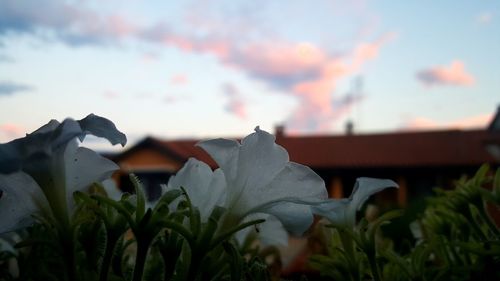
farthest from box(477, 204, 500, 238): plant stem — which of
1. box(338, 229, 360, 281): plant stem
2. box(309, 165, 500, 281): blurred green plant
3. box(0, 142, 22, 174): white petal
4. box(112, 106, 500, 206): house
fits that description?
box(112, 106, 500, 206): house

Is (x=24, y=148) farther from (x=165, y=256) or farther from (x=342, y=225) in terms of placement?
(x=342, y=225)

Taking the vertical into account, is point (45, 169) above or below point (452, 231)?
above

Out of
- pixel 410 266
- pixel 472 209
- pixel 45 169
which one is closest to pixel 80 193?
pixel 45 169

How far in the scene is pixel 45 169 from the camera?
58 cm

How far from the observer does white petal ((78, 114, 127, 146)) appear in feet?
1.85

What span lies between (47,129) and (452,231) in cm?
66

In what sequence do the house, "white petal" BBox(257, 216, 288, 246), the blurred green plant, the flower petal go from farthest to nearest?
1. the house
2. "white petal" BBox(257, 216, 288, 246)
3. the blurred green plant
4. the flower petal

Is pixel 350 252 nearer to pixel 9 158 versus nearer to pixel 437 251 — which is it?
pixel 437 251

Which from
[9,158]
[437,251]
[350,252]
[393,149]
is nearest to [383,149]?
[393,149]

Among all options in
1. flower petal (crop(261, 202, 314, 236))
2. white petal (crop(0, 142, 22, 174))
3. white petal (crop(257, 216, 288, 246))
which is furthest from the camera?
white petal (crop(257, 216, 288, 246))

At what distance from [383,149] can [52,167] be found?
1880 cm

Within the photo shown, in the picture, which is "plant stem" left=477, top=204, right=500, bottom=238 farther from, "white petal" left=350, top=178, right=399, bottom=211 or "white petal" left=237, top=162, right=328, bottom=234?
"white petal" left=237, top=162, right=328, bottom=234

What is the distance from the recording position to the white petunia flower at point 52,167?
539 mm

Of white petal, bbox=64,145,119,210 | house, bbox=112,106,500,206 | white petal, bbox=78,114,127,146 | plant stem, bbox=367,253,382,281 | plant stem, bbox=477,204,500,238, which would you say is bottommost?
house, bbox=112,106,500,206
